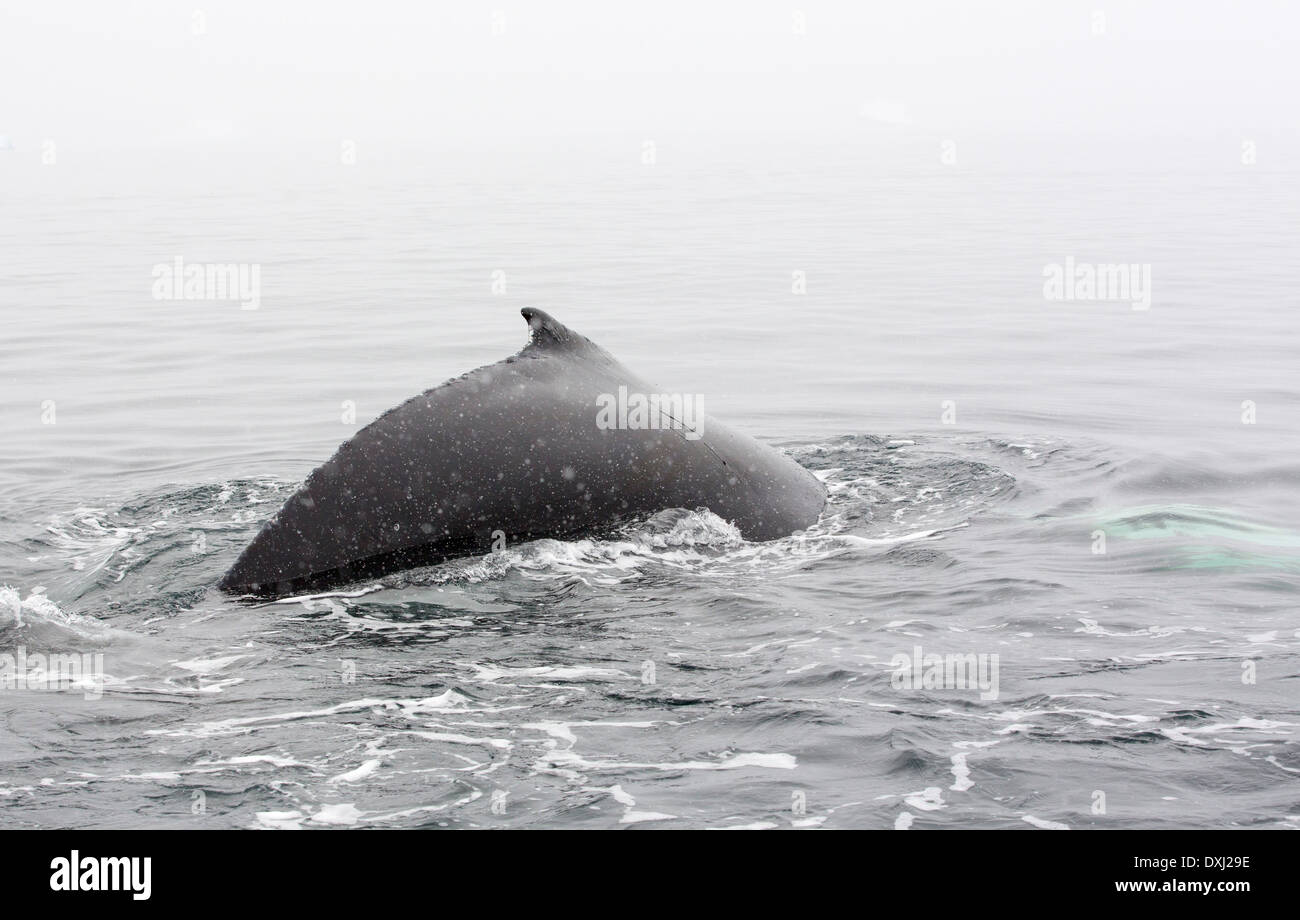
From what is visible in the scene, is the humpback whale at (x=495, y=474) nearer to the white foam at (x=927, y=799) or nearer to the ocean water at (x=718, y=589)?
the ocean water at (x=718, y=589)

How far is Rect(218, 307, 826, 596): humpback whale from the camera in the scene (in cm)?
726

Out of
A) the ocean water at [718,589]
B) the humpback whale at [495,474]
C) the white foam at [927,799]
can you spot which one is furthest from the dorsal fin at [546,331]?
the white foam at [927,799]

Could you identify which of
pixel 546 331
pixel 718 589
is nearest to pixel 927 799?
pixel 718 589

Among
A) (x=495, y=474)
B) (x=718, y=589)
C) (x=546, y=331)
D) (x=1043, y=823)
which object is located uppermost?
(x=546, y=331)

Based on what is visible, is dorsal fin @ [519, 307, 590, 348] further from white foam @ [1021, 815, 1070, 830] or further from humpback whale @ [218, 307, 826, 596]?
white foam @ [1021, 815, 1070, 830]

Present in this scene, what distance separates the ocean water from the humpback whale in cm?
17

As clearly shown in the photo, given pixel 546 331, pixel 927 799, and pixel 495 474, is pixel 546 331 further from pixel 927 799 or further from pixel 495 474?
pixel 927 799

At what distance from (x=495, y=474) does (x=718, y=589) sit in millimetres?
1349

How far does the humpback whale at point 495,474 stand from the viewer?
726 centimetres

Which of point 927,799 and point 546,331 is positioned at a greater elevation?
point 546,331

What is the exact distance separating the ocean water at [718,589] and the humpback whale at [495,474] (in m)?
0.17

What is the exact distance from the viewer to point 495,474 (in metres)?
7.62

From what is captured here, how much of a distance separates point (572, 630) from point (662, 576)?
0.84 m

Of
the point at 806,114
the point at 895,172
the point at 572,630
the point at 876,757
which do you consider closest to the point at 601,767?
the point at 876,757
